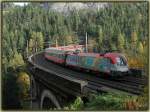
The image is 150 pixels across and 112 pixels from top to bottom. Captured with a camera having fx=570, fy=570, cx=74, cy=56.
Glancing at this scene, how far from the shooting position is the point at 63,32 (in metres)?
11.6

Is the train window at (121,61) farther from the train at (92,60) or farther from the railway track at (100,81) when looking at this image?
the railway track at (100,81)

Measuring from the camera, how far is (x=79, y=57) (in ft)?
38.5

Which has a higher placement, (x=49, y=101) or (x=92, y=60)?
(x=92, y=60)

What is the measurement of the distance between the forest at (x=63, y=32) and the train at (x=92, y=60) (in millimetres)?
150

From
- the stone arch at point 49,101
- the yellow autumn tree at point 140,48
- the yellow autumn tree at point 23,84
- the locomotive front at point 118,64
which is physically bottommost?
the stone arch at point 49,101

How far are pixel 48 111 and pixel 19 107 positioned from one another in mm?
580

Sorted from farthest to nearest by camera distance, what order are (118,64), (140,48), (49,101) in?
(118,64) < (49,101) < (140,48)

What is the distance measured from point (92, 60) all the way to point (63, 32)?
82 centimetres

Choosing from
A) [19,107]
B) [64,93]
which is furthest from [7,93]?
[64,93]

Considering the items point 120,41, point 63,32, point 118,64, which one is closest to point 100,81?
point 118,64

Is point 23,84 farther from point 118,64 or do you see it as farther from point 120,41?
point 120,41

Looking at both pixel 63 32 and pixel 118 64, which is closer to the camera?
pixel 118 64

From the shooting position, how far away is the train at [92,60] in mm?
11328

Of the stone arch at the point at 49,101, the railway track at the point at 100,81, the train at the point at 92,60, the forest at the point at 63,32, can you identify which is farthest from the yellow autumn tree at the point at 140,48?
the stone arch at the point at 49,101
